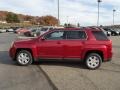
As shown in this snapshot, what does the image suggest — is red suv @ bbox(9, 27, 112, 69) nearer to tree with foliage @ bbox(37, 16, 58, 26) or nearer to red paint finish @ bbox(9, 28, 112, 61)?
red paint finish @ bbox(9, 28, 112, 61)

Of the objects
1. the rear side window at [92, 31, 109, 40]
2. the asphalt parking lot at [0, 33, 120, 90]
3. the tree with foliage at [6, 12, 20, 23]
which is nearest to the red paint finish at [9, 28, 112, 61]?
the rear side window at [92, 31, 109, 40]

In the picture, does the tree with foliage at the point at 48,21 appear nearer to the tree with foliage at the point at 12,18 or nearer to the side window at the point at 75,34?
the tree with foliage at the point at 12,18

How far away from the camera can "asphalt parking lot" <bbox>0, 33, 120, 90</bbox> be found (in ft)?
24.6

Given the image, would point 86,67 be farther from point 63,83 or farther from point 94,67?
point 63,83

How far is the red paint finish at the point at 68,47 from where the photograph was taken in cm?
1077

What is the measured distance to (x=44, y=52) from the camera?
11.2 metres

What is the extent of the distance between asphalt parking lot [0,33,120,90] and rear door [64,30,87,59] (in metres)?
0.53

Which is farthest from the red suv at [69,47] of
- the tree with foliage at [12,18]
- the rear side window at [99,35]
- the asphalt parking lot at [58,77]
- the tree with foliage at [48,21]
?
the tree with foliage at [12,18]

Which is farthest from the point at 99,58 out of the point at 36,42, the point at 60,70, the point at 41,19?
the point at 41,19

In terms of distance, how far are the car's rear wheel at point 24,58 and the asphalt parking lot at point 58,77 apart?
0.23 meters

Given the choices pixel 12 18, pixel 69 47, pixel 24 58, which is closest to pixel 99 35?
pixel 69 47

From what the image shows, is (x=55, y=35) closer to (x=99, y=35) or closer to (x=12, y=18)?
(x=99, y=35)

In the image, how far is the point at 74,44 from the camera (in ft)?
35.7

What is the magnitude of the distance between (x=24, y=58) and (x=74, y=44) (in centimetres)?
222
